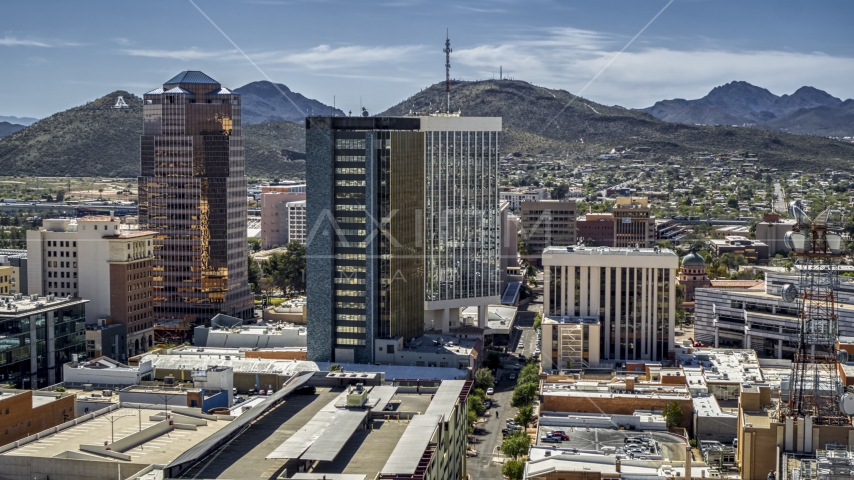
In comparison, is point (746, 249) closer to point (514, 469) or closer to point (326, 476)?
point (514, 469)

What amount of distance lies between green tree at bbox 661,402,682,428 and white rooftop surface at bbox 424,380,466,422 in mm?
9854

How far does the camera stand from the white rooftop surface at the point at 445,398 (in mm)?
40594

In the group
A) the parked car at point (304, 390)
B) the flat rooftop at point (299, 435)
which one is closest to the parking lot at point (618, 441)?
the flat rooftop at point (299, 435)

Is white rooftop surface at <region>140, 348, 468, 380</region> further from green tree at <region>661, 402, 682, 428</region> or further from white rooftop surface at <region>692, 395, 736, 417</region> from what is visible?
white rooftop surface at <region>692, 395, 736, 417</region>

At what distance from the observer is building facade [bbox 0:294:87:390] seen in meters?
57.3

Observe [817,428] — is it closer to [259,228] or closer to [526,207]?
[526,207]

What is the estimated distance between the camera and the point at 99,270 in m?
71.4

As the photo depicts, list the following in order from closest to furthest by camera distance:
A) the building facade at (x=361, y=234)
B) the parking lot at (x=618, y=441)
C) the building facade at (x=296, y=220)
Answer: the parking lot at (x=618, y=441) < the building facade at (x=361, y=234) < the building facade at (x=296, y=220)

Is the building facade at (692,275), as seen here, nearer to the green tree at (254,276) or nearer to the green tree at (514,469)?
the green tree at (254,276)

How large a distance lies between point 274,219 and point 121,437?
3967 inches

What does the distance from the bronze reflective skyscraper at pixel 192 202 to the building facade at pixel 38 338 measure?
1980 cm

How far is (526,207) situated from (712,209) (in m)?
49.7

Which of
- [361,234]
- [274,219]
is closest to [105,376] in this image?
[361,234]

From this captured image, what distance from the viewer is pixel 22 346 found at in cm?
5788
